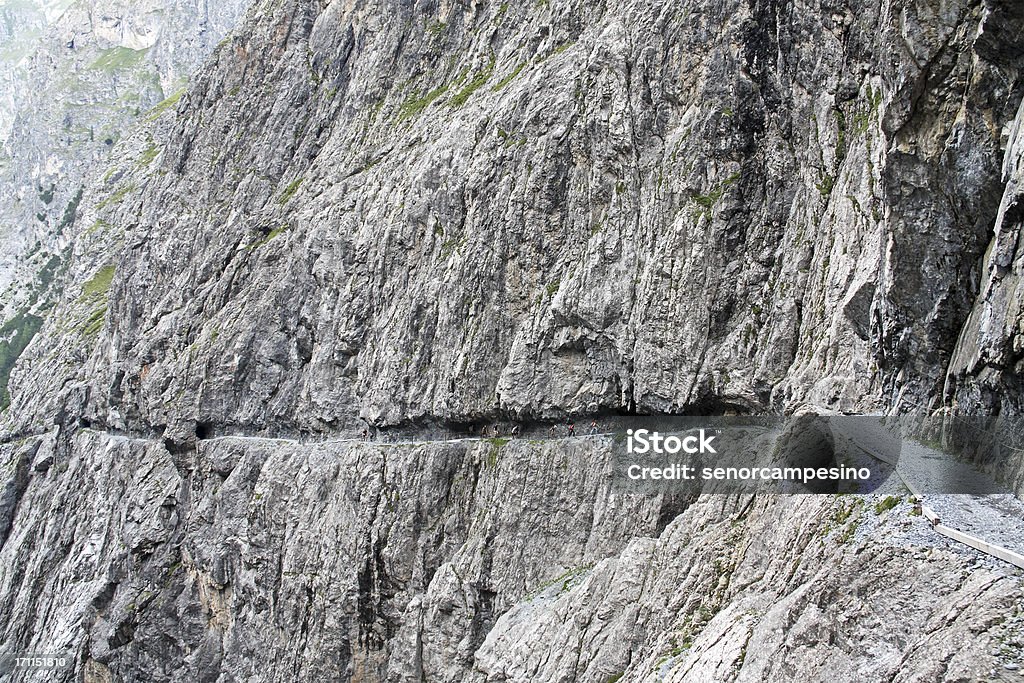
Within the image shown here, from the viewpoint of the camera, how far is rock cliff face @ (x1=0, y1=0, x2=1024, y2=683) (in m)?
21.0

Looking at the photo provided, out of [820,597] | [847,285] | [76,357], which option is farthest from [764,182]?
[76,357]

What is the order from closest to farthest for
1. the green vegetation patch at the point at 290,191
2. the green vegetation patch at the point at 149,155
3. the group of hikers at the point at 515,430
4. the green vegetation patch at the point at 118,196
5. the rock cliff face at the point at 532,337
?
the rock cliff face at the point at 532,337
the group of hikers at the point at 515,430
the green vegetation patch at the point at 290,191
the green vegetation patch at the point at 118,196
the green vegetation patch at the point at 149,155

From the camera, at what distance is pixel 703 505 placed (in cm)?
2783

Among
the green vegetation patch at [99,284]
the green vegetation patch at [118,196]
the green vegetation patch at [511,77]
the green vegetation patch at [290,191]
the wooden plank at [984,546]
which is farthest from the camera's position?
the green vegetation patch at [118,196]

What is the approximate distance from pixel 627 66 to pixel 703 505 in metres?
21.0

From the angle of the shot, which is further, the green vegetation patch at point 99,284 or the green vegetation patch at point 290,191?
the green vegetation patch at point 99,284

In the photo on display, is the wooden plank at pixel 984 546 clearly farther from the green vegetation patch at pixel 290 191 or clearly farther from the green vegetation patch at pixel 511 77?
the green vegetation patch at pixel 290 191

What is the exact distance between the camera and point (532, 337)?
41312 millimetres

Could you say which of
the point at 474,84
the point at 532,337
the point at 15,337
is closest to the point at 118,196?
the point at 15,337

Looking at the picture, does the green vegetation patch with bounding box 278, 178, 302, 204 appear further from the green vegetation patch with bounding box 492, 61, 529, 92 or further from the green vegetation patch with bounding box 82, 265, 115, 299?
the green vegetation patch with bounding box 82, 265, 115, 299

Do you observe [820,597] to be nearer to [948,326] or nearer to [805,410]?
Answer: [948,326]

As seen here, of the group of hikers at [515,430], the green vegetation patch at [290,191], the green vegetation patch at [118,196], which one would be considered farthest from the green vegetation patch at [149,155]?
the group of hikers at [515,430]

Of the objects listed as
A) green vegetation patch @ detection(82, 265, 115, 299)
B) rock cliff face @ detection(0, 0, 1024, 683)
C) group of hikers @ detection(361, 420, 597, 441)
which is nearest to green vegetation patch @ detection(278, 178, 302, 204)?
rock cliff face @ detection(0, 0, 1024, 683)

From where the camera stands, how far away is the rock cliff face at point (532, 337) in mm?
21016
